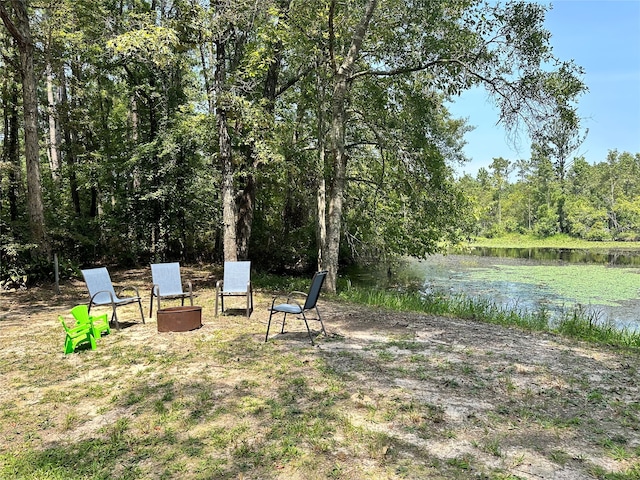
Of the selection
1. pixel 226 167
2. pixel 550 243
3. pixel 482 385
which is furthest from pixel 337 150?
pixel 550 243

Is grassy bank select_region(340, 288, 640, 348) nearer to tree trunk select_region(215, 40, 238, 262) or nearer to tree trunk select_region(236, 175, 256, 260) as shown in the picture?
tree trunk select_region(215, 40, 238, 262)

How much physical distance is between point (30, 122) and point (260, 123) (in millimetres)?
4904

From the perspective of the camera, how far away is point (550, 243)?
39250 millimetres

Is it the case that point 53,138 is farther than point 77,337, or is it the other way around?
point 53,138

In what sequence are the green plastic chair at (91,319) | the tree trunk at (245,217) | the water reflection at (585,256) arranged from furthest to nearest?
the water reflection at (585,256) → the tree trunk at (245,217) → the green plastic chair at (91,319)

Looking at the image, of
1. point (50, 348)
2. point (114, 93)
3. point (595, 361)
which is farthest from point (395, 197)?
point (114, 93)

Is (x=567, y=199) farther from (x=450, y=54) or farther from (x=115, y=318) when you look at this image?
(x=115, y=318)

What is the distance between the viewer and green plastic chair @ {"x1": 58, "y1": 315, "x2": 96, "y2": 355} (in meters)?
4.60

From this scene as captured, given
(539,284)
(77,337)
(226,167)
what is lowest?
(539,284)

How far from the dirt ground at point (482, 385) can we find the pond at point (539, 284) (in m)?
4.13

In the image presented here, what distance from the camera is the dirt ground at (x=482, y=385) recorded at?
2.63 metres

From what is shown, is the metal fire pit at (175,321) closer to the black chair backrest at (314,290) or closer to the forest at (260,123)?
the black chair backrest at (314,290)

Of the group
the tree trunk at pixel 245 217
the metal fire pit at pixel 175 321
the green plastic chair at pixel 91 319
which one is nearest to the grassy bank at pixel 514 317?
the tree trunk at pixel 245 217

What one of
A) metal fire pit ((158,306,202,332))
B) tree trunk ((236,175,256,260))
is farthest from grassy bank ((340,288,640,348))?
metal fire pit ((158,306,202,332))
